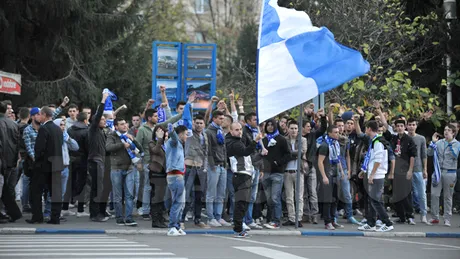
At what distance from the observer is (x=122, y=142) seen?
1792 centimetres

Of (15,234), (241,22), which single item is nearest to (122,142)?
(15,234)

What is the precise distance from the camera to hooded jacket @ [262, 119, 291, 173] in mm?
18438

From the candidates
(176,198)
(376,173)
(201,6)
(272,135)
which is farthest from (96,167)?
(201,6)

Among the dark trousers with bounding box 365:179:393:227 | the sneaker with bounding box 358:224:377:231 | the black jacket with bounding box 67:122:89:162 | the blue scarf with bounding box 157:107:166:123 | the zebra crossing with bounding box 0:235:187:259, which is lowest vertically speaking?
the zebra crossing with bounding box 0:235:187:259

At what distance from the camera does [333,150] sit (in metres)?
19.0

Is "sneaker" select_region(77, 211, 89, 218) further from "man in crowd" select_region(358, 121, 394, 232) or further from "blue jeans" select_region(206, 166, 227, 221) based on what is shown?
"man in crowd" select_region(358, 121, 394, 232)

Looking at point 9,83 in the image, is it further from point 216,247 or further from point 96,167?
point 216,247

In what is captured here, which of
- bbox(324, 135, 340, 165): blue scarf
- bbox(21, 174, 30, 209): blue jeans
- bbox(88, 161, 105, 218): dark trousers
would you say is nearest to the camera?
bbox(88, 161, 105, 218): dark trousers

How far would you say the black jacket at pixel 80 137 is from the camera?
19219mm

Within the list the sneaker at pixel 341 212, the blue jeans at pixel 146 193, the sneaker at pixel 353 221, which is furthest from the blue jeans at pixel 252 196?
the sneaker at pixel 341 212

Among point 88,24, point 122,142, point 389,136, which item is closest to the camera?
point 122,142

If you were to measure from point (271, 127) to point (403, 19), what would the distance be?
10718mm

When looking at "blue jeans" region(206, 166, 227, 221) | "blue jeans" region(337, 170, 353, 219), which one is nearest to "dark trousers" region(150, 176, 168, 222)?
"blue jeans" region(206, 166, 227, 221)

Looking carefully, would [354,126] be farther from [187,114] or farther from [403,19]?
[403,19]
